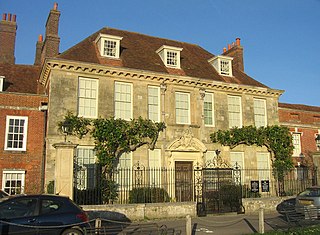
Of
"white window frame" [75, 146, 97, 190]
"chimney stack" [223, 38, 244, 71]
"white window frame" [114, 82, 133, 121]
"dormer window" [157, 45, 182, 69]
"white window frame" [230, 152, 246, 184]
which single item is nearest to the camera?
"white window frame" [75, 146, 97, 190]

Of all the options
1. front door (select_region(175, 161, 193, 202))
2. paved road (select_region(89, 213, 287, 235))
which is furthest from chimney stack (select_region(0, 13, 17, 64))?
paved road (select_region(89, 213, 287, 235))

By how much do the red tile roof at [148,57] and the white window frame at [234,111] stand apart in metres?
1.27

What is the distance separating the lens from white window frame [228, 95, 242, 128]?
76.8 ft

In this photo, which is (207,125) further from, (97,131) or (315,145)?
(315,145)

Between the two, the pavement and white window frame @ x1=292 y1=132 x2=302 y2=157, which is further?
white window frame @ x1=292 y1=132 x2=302 y2=157

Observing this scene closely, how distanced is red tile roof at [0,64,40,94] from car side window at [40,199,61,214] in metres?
13.6

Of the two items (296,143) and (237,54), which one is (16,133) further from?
(296,143)

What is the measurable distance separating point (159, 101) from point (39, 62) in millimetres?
11103

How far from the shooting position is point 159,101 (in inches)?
834

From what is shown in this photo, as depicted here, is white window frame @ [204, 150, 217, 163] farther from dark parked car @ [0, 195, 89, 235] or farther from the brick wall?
dark parked car @ [0, 195, 89, 235]

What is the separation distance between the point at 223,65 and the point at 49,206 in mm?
18727

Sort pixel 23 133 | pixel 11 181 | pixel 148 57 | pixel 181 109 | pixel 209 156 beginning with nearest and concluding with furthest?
pixel 11 181 → pixel 23 133 → pixel 181 109 → pixel 209 156 → pixel 148 57

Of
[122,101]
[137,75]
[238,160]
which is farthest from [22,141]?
[238,160]

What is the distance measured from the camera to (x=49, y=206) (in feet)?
30.6
